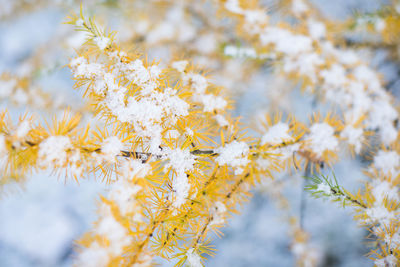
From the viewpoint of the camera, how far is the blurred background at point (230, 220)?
0.65m

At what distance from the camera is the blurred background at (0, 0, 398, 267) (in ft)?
2.13

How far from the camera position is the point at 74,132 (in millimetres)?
228

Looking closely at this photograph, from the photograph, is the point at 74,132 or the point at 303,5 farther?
the point at 303,5

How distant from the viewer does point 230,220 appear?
2.33 ft

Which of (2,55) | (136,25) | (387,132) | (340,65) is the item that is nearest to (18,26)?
(2,55)

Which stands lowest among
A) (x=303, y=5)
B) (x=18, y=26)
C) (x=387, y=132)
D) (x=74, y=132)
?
(x=74, y=132)

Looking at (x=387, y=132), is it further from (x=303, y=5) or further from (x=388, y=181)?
(x=303, y=5)

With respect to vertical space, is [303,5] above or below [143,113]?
above

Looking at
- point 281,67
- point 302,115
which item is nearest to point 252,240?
point 302,115

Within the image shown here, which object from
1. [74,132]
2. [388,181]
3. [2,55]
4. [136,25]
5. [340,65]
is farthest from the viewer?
[2,55]

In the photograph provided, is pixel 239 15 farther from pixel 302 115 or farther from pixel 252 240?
pixel 252 240

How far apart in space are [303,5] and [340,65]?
155 mm

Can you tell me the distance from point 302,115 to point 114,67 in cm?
71

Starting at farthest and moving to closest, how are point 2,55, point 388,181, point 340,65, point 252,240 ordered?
point 2,55 → point 252,240 → point 340,65 → point 388,181
